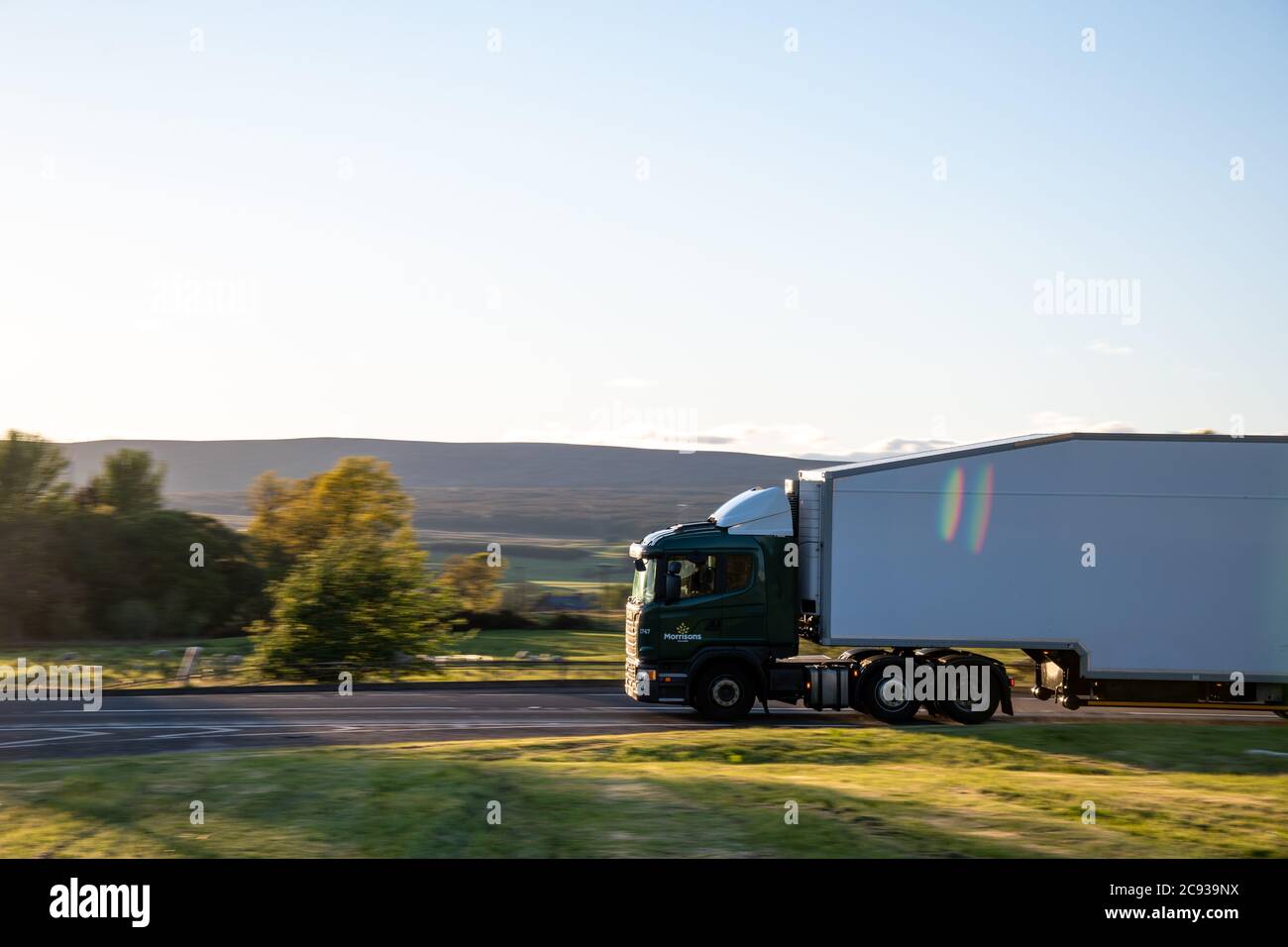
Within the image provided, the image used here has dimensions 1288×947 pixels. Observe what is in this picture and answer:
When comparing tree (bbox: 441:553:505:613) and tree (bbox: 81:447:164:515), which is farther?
tree (bbox: 81:447:164:515)

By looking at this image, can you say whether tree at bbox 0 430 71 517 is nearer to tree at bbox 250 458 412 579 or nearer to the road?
tree at bbox 250 458 412 579

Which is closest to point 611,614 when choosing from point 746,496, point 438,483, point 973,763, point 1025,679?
point 1025,679

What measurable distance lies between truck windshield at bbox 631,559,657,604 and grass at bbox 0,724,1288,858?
18.8ft

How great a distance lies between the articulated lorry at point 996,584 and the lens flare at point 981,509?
23 millimetres

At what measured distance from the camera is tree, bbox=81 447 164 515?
62.2 metres

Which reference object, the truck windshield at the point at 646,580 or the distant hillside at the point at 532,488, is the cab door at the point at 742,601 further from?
the distant hillside at the point at 532,488

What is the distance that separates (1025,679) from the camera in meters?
29.5

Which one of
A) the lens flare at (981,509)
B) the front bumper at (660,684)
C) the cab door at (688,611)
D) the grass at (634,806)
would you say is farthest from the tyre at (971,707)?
the grass at (634,806)

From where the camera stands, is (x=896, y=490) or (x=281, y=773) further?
(x=896, y=490)

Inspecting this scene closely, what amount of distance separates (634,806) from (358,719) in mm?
12690

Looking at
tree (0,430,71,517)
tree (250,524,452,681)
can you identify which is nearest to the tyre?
Answer: tree (250,524,452,681)
